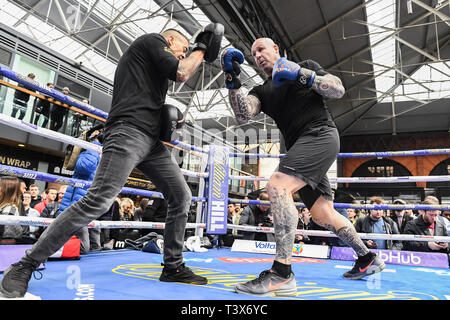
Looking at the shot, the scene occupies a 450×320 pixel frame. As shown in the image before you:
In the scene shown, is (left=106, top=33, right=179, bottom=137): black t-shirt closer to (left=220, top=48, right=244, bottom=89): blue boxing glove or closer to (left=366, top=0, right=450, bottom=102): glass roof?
(left=220, top=48, right=244, bottom=89): blue boxing glove

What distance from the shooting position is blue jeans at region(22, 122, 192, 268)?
1.19 m

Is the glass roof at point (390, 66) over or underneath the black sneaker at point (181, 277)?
over

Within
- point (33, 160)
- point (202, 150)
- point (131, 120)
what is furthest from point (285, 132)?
point (33, 160)

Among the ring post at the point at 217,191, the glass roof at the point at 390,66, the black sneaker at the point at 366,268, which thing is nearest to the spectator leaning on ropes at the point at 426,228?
the black sneaker at the point at 366,268

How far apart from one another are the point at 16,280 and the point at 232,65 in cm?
126

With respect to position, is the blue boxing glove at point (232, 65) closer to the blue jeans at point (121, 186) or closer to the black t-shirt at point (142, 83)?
the black t-shirt at point (142, 83)

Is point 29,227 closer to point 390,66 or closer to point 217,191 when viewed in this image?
point 217,191

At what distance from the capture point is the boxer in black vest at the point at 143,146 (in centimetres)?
120

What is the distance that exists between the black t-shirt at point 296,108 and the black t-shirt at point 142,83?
1.95ft

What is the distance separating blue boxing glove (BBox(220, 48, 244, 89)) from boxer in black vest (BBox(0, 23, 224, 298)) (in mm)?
84
